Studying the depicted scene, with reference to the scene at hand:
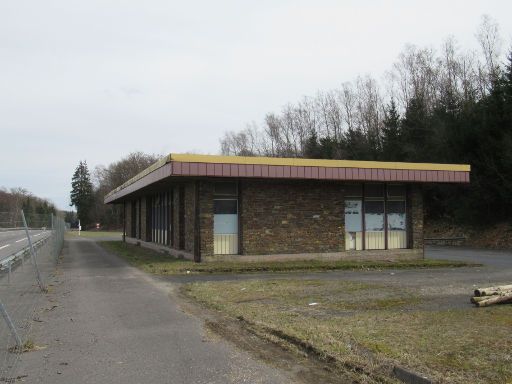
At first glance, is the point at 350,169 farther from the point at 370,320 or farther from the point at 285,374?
the point at 285,374

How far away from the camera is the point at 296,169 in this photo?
18.8 meters

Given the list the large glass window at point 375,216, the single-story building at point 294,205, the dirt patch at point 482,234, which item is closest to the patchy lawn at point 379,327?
the single-story building at point 294,205

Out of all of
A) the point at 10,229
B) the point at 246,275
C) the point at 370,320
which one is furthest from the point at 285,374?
the point at 10,229

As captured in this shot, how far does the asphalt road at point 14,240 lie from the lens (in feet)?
82.5

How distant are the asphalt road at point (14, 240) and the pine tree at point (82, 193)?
6918 cm

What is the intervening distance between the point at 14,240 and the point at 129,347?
31.3 m

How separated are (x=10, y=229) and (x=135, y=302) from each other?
75.4ft

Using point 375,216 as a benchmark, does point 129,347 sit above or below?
below

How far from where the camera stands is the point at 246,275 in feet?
52.5

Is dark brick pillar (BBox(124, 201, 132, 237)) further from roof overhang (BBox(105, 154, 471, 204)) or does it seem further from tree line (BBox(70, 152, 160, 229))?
tree line (BBox(70, 152, 160, 229))

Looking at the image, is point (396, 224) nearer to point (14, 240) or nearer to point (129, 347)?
point (129, 347)

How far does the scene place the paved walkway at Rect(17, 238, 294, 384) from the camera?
579 centimetres

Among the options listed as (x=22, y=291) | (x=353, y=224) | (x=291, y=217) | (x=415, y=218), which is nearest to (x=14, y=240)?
(x=291, y=217)

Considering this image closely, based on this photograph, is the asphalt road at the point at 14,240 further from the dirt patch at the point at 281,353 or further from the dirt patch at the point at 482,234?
the dirt patch at the point at 482,234
